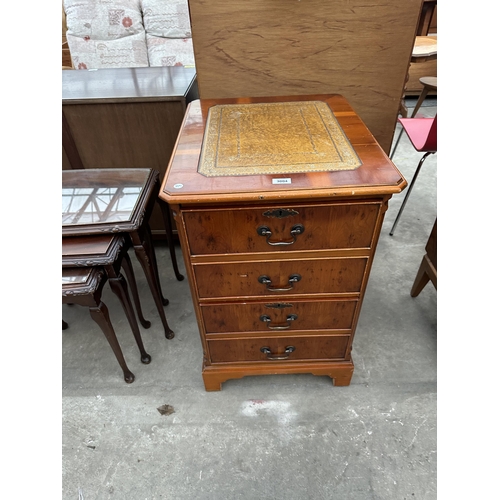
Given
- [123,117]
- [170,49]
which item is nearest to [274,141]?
[123,117]

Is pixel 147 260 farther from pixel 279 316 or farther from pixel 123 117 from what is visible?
pixel 123 117

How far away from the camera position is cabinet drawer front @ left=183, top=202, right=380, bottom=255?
0.89m

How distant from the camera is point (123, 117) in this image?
1.63 m

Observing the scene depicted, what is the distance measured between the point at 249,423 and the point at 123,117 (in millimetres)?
1502

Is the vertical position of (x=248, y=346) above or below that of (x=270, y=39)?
below

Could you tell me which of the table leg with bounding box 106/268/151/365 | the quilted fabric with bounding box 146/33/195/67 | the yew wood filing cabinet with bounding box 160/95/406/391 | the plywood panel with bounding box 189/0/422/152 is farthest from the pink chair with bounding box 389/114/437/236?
the quilted fabric with bounding box 146/33/195/67

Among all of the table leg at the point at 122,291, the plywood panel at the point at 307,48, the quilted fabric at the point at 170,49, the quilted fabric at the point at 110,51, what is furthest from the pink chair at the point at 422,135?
the quilted fabric at the point at 110,51

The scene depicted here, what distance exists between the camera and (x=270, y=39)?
1311 millimetres

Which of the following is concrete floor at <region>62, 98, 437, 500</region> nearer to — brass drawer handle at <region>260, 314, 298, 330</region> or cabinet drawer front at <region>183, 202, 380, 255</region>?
brass drawer handle at <region>260, 314, 298, 330</region>

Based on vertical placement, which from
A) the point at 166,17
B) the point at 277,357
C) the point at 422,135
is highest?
the point at 166,17

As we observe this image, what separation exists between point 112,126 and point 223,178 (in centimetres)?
110

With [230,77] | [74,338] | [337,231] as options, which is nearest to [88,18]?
[230,77]

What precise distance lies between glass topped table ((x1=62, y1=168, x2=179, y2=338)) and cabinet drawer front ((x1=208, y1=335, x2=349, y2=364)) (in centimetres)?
41

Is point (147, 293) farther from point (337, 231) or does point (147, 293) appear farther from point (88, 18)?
point (88, 18)
